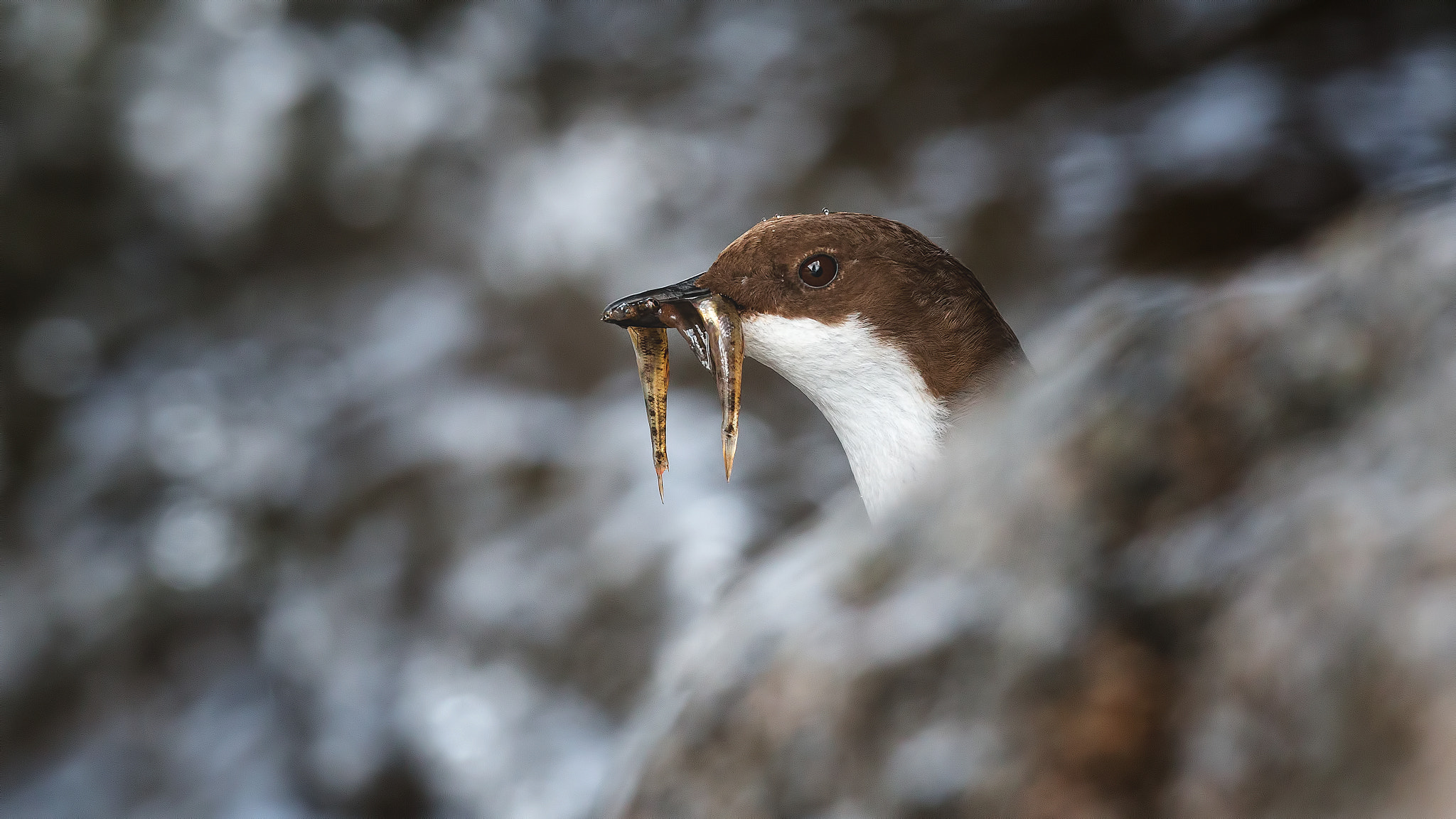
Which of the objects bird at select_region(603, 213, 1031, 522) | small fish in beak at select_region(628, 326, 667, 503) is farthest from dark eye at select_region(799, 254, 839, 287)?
small fish in beak at select_region(628, 326, 667, 503)

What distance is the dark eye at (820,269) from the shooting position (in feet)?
3.19

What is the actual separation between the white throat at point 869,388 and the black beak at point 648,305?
0.06m

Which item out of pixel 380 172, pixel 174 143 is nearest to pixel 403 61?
pixel 380 172

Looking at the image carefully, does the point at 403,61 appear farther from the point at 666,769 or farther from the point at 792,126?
the point at 666,769

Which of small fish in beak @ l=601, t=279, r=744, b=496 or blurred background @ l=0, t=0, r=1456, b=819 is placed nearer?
blurred background @ l=0, t=0, r=1456, b=819

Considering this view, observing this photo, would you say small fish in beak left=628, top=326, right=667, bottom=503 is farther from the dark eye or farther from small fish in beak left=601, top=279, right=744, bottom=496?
the dark eye

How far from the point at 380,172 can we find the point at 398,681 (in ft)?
5.15

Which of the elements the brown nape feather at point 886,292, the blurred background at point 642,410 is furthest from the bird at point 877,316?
the blurred background at point 642,410

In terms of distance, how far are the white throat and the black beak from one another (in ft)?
0.20

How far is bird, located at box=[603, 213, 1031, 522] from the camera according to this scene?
971 mm

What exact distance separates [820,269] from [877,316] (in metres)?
0.07

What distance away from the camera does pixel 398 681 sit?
221 centimetres

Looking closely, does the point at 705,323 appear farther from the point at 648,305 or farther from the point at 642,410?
the point at 642,410

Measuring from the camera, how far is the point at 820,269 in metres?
0.97
